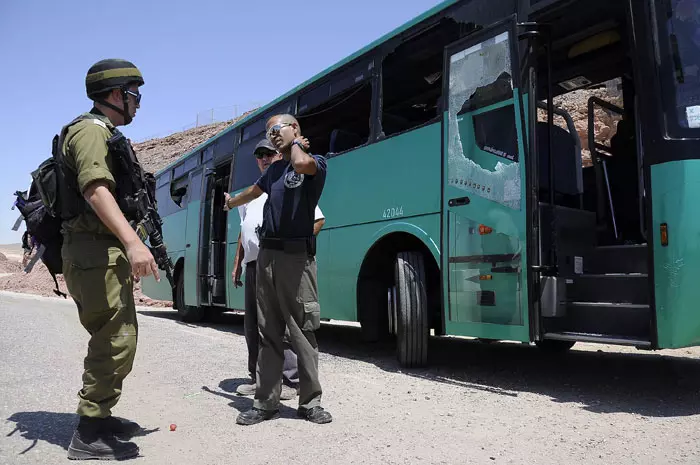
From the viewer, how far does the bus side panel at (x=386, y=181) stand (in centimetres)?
551

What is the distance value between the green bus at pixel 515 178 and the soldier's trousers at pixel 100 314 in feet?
9.76

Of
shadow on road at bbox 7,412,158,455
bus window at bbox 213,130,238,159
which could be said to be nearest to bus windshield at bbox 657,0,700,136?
shadow on road at bbox 7,412,158,455

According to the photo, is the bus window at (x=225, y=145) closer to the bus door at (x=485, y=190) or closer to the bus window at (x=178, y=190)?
the bus window at (x=178, y=190)

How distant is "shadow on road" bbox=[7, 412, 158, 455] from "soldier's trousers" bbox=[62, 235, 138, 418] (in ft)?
1.66

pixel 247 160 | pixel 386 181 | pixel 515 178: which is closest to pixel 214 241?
pixel 247 160

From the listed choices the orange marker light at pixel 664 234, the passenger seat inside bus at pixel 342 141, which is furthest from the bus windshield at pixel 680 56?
the passenger seat inside bus at pixel 342 141

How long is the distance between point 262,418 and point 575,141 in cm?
404

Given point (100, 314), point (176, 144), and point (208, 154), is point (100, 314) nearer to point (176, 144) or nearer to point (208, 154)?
point (208, 154)

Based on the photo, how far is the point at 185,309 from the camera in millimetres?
12102

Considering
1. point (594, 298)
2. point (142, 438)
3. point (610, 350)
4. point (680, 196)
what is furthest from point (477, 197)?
point (610, 350)

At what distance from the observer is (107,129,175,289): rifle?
3.06 m

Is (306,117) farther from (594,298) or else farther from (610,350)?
(610,350)

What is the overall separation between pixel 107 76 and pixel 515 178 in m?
3.08

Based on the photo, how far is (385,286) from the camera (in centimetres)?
643
